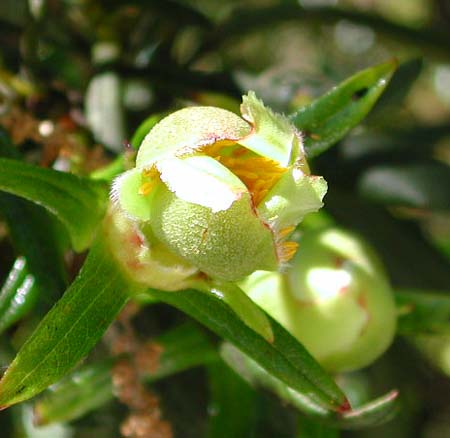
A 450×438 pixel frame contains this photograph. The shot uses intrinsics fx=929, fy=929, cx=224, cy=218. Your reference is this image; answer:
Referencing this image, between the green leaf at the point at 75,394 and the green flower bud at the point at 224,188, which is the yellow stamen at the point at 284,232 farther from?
the green leaf at the point at 75,394

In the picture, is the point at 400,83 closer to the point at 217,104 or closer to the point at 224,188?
the point at 217,104

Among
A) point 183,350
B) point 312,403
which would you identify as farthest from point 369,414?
Result: point 183,350

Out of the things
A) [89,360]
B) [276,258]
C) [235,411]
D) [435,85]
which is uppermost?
[276,258]

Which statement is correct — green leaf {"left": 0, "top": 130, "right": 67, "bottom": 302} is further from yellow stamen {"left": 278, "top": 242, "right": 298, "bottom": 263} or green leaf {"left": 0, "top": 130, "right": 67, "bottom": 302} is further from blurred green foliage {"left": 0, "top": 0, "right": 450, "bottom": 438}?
yellow stamen {"left": 278, "top": 242, "right": 298, "bottom": 263}

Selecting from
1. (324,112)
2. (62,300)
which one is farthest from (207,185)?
(324,112)

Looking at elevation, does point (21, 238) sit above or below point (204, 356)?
above

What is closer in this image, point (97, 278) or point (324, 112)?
point (97, 278)

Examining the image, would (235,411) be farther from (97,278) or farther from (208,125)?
(208,125)
